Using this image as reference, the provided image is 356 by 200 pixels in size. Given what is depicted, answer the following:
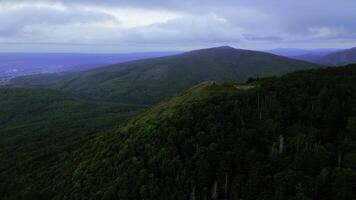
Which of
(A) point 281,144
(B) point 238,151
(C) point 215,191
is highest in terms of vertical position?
(A) point 281,144

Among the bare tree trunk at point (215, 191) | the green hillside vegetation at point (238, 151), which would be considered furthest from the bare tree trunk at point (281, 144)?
the bare tree trunk at point (215, 191)

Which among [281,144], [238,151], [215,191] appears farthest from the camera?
[238,151]

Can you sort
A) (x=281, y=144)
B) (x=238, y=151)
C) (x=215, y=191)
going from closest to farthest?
(x=215, y=191), (x=281, y=144), (x=238, y=151)

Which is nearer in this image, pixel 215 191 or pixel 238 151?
pixel 215 191

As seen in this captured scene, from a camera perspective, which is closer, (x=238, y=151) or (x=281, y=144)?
(x=281, y=144)

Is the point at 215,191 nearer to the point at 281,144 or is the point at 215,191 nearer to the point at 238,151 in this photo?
the point at 238,151

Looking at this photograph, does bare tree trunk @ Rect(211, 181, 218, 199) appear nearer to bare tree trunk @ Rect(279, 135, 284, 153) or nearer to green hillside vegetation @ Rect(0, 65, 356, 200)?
green hillside vegetation @ Rect(0, 65, 356, 200)

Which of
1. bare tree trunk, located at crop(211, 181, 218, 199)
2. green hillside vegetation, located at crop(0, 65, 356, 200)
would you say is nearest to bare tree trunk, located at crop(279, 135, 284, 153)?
green hillside vegetation, located at crop(0, 65, 356, 200)

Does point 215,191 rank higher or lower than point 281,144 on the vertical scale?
lower

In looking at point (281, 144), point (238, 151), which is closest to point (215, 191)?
point (238, 151)

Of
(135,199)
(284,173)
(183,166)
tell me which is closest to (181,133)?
(183,166)
